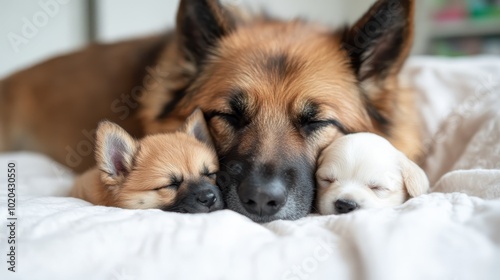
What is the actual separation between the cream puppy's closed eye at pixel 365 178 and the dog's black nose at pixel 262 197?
0.44 feet

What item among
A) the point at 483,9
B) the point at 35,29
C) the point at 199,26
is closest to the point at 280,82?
the point at 199,26

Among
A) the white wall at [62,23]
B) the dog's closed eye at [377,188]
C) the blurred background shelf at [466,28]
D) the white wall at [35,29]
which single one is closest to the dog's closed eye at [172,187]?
the dog's closed eye at [377,188]

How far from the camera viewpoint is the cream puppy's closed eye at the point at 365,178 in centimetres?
104

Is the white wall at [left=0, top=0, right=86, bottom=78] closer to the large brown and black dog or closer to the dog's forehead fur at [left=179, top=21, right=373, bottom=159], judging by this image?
the large brown and black dog

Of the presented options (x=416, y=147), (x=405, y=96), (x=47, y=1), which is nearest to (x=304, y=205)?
(x=416, y=147)

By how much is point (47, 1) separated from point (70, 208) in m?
2.13

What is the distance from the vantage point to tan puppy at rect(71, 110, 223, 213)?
105cm

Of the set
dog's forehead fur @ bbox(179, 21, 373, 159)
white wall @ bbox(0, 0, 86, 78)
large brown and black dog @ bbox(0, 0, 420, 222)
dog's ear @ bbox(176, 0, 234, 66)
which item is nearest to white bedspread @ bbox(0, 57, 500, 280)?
large brown and black dog @ bbox(0, 0, 420, 222)

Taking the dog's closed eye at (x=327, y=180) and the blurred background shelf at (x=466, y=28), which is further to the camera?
the blurred background shelf at (x=466, y=28)

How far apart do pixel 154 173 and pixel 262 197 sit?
0.28m

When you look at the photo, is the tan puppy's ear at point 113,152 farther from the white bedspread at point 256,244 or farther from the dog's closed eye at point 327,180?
the dog's closed eye at point 327,180

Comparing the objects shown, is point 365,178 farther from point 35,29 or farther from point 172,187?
point 35,29

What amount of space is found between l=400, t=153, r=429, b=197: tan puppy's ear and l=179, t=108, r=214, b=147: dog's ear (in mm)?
515

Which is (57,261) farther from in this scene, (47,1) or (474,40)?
(474,40)
